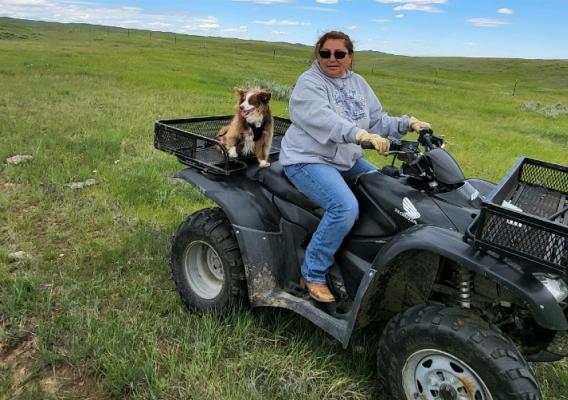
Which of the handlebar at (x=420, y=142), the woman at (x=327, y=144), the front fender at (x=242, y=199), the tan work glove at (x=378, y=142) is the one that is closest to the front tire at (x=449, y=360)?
the woman at (x=327, y=144)

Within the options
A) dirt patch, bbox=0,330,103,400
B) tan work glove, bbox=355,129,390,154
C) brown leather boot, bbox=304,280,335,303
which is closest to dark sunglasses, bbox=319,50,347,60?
tan work glove, bbox=355,129,390,154

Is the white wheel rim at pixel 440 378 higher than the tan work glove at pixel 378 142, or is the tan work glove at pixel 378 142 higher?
the tan work glove at pixel 378 142

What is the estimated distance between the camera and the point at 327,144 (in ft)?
11.4

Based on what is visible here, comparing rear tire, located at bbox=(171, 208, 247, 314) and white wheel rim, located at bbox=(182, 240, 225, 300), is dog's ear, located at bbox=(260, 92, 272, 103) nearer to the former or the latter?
rear tire, located at bbox=(171, 208, 247, 314)

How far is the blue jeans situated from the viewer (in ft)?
10.6

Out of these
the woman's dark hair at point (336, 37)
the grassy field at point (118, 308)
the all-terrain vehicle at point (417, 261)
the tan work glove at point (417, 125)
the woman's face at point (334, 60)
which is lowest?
the grassy field at point (118, 308)

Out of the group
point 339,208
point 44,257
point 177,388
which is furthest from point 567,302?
point 44,257

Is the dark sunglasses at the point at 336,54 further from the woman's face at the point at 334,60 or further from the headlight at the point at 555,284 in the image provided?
the headlight at the point at 555,284

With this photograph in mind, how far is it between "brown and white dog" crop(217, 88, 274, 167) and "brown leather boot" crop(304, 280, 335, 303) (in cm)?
119

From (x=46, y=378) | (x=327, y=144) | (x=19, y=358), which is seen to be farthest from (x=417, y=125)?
(x=19, y=358)

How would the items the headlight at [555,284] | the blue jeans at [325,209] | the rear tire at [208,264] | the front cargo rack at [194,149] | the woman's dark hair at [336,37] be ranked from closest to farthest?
the headlight at [555,284]
the blue jeans at [325,209]
the woman's dark hair at [336,37]
the rear tire at [208,264]
the front cargo rack at [194,149]

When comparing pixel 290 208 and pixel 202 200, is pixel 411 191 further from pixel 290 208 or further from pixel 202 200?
pixel 202 200

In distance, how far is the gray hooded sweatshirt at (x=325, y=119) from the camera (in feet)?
10.8

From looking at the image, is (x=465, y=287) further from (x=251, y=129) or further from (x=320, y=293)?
(x=251, y=129)
